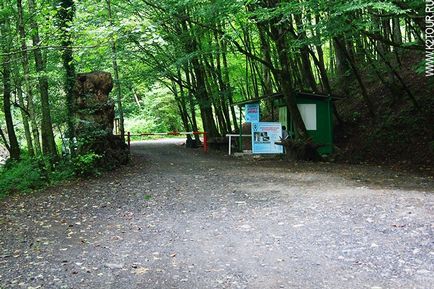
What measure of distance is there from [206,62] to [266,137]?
510cm

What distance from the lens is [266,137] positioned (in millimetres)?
14734

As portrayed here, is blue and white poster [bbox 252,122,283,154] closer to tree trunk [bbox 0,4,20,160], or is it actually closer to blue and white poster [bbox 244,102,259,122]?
blue and white poster [bbox 244,102,259,122]

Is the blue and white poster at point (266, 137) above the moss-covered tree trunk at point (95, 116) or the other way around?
the other way around

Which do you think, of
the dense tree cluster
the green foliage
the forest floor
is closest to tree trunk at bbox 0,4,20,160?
the dense tree cluster

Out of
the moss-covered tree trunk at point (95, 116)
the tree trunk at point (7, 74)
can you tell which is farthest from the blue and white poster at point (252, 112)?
the tree trunk at point (7, 74)

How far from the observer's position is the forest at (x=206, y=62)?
7.99 metres

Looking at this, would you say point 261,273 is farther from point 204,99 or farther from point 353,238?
point 204,99

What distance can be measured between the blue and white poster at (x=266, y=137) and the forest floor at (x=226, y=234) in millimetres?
5113

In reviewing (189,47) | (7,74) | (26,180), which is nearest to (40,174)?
(26,180)

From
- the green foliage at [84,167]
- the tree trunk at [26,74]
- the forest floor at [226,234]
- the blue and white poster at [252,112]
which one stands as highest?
the tree trunk at [26,74]

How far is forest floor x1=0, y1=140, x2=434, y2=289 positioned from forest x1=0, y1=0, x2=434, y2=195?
2.49 m

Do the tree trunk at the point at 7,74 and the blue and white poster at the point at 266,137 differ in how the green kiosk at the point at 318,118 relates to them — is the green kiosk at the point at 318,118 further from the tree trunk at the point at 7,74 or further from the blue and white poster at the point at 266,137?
the tree trunk at the point at 7,74

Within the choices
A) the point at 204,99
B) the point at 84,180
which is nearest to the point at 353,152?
the point at 204,99

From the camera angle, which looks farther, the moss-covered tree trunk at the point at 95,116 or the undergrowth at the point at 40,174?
the moss-covered tree trunk at the point at 95,116
